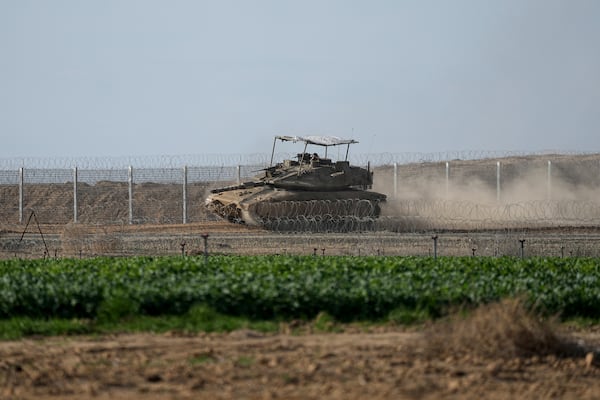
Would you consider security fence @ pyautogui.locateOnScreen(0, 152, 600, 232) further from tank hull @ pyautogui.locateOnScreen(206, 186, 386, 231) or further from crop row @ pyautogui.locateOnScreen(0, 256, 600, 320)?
crop row @ pyautogui.locateOnScreen(0, 256, 600, 320)

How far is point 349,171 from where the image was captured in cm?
4119

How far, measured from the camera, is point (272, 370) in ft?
39.4

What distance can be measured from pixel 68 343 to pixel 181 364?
2102 millimetres

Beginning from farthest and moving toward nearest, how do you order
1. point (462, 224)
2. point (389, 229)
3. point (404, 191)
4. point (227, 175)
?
point (404, 191) → point (227, 175) → point (462, 224) → point (389, 229)

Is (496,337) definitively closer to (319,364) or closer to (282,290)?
(319,364)

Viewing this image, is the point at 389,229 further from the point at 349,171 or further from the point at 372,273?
the point at 372,273

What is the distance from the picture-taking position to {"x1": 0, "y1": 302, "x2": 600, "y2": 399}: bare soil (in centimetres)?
1111

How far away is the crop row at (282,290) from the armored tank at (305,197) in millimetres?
19809

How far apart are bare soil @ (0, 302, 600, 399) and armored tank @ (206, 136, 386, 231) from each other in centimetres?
2397

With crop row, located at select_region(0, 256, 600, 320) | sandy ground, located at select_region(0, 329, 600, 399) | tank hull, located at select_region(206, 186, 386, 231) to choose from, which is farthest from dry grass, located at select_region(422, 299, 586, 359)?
tank hull, located at select_region(206, 186, 386, 231)

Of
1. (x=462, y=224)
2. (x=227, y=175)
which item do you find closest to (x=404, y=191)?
(x=227, y=175)

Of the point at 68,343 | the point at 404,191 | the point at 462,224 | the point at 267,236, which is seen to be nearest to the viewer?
the point at 68,343

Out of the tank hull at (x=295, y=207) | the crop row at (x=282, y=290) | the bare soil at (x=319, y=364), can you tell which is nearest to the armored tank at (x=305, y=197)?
the tank hull at (x=295, y=207)

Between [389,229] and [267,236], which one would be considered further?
[389,229]
